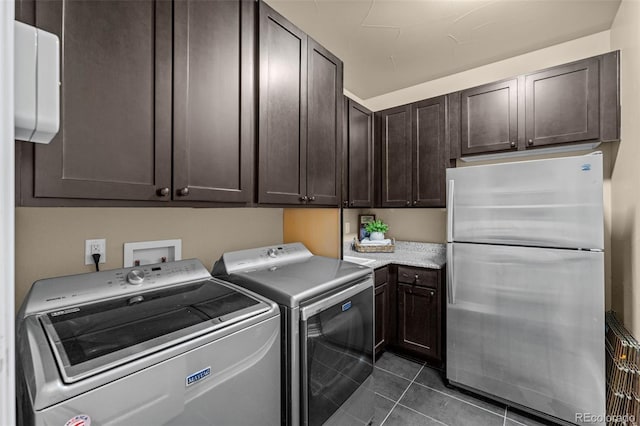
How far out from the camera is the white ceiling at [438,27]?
1.91 metres

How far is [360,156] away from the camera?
2764 mm

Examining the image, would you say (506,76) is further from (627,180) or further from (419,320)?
(419,320)

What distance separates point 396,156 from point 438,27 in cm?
111

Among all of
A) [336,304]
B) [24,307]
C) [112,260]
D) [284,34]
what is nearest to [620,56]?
[284,34]

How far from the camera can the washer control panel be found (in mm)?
1030

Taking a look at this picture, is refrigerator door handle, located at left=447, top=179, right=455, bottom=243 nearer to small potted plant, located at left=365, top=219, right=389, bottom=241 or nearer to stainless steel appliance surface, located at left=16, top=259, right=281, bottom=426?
small potted plant, located at left=365, top=219, right=389, bottom=241

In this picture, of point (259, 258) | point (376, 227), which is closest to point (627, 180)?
point (376, 227)

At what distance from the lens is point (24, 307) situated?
38.3 inches

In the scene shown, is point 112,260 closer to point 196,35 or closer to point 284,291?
point 284,291

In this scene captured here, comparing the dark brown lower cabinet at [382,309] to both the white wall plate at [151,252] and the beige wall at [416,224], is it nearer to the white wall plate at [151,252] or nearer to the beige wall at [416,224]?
the beige wall at [416,224]

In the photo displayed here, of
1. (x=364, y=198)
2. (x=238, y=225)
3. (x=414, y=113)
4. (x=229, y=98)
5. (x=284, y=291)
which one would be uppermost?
(x=414, y=113)

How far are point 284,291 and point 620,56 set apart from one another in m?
2.69

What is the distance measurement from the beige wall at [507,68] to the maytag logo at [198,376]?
123 inches

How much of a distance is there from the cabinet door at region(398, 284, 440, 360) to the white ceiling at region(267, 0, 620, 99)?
204 cm
